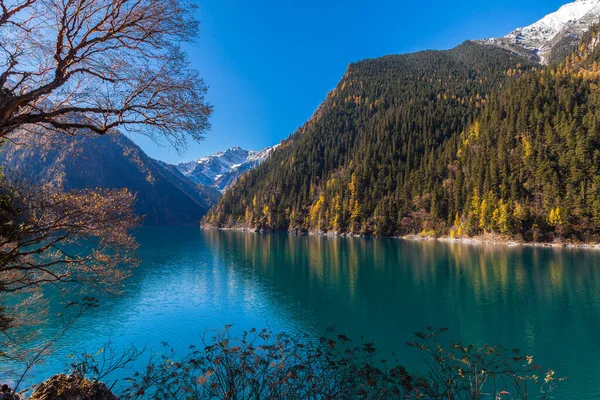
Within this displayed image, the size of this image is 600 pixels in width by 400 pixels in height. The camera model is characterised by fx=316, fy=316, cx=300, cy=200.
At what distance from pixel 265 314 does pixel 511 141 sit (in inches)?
3722

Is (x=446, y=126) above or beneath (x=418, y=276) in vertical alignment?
above

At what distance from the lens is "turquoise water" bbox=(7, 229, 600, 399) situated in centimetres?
1738

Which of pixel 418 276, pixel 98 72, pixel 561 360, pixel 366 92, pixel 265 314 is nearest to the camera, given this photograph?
pixel 98 72

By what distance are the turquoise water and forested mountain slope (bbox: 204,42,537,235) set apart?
62.7 meters

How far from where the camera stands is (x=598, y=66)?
10069 centimetres

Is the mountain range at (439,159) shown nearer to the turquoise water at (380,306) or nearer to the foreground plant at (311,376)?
the foreground plant at (311,376)

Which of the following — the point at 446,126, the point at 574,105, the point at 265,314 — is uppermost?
the point at 446,126

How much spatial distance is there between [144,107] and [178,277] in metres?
34.3

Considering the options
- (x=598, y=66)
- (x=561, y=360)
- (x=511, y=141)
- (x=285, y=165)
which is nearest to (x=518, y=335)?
(x=561, y=360)

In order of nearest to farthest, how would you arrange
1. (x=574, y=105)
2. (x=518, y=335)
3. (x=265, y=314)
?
(x=518, y=335), (x=265, y=314), (x=574, y=105)

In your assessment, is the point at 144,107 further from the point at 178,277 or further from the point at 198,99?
the point at 178,277

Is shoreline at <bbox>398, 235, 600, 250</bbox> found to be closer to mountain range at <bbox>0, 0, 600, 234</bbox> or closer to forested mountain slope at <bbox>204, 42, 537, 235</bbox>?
mountain range at <bbox>0, 0, 600, 234</bbox>

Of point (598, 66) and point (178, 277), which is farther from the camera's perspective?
point (598, 66)

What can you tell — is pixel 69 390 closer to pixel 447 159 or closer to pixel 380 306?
pixel 380 306
